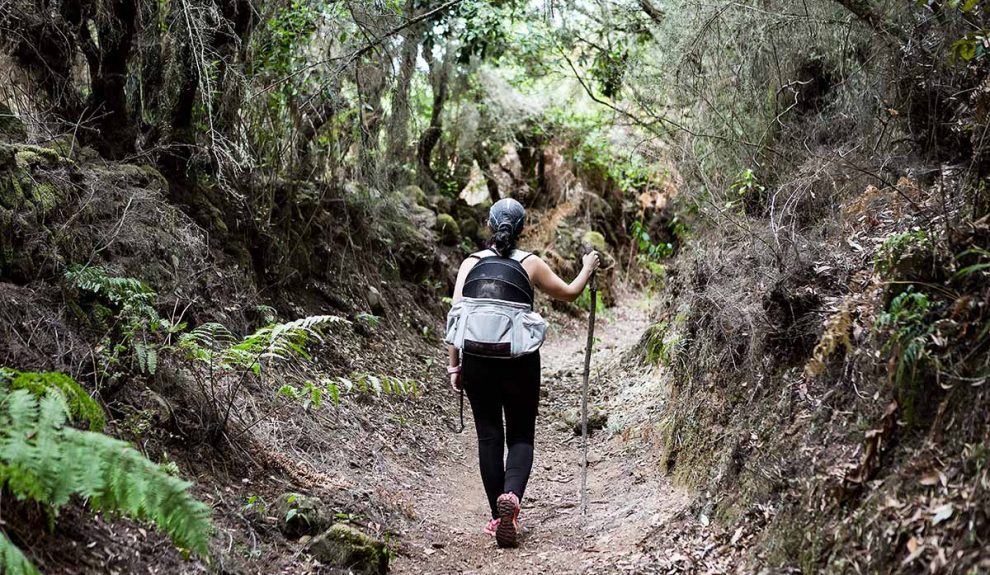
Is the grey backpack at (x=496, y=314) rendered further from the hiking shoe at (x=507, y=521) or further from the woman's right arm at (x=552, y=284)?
the hiking shoe at (x=507, y=521)

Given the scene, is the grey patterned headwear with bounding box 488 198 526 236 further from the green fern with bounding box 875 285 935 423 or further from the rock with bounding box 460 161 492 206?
the rock with bounding box 460 161 492 206

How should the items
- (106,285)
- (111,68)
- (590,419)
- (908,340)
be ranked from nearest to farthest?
(908,340), (106,285), (111,68), (590,419)

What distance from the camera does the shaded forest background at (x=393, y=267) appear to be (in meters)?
3.00

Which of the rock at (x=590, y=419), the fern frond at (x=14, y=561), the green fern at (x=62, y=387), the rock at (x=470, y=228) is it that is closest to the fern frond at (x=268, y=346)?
the green fern at (x=62, y=387)

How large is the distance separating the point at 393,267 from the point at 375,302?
92 centimetres

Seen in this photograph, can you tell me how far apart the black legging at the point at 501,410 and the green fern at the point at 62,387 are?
2.32m

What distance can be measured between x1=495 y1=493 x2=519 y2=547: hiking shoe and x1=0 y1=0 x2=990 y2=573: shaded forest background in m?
0.82

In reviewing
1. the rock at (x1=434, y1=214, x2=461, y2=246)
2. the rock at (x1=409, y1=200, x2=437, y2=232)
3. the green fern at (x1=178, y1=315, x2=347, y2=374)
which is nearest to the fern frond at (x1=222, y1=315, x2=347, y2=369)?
the green fern at (x1=178, y1=315, x2=347, y2=374)

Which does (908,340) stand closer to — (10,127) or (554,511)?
(554,511)

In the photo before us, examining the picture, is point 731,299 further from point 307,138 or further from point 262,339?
point 307,138

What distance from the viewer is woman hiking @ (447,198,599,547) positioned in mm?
4781

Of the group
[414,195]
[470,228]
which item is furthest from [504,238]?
[470,228]

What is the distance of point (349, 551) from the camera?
406 cm

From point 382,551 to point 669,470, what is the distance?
7.30 ft
